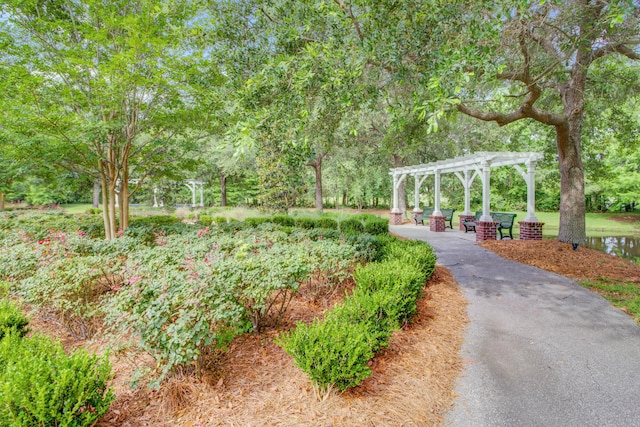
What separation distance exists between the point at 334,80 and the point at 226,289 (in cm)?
281

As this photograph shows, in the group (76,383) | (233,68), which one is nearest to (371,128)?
(233,68)

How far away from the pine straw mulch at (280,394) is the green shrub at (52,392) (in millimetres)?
355

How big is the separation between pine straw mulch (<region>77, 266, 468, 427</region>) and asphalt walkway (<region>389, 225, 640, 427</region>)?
0.71ft

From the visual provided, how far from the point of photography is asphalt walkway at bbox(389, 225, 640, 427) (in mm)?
2316

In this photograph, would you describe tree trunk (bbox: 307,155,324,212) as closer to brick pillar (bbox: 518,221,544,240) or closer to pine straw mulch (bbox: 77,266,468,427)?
brick pillar (bbox: 518,221,544,240)

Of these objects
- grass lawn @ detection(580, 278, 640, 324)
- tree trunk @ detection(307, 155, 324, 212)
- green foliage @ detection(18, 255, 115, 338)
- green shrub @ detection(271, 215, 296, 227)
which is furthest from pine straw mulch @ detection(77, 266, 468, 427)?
tree trunk @ detection(307, 155, 324, 212)

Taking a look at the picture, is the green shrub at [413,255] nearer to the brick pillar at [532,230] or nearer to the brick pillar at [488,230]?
the brick pillar at [488,230]

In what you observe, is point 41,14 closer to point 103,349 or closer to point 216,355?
point 103,349

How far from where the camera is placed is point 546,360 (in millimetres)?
3016

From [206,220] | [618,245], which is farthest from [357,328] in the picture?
[618,245]

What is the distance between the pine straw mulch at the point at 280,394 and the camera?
213 cm

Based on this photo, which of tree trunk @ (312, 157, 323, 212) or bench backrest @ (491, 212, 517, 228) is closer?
bench backrest @ (491, 212, 517, 228)

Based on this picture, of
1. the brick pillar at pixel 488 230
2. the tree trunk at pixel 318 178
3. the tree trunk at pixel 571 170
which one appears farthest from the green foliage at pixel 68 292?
the tree trunk at pixel 318 178

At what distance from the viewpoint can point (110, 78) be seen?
618 centimetres
